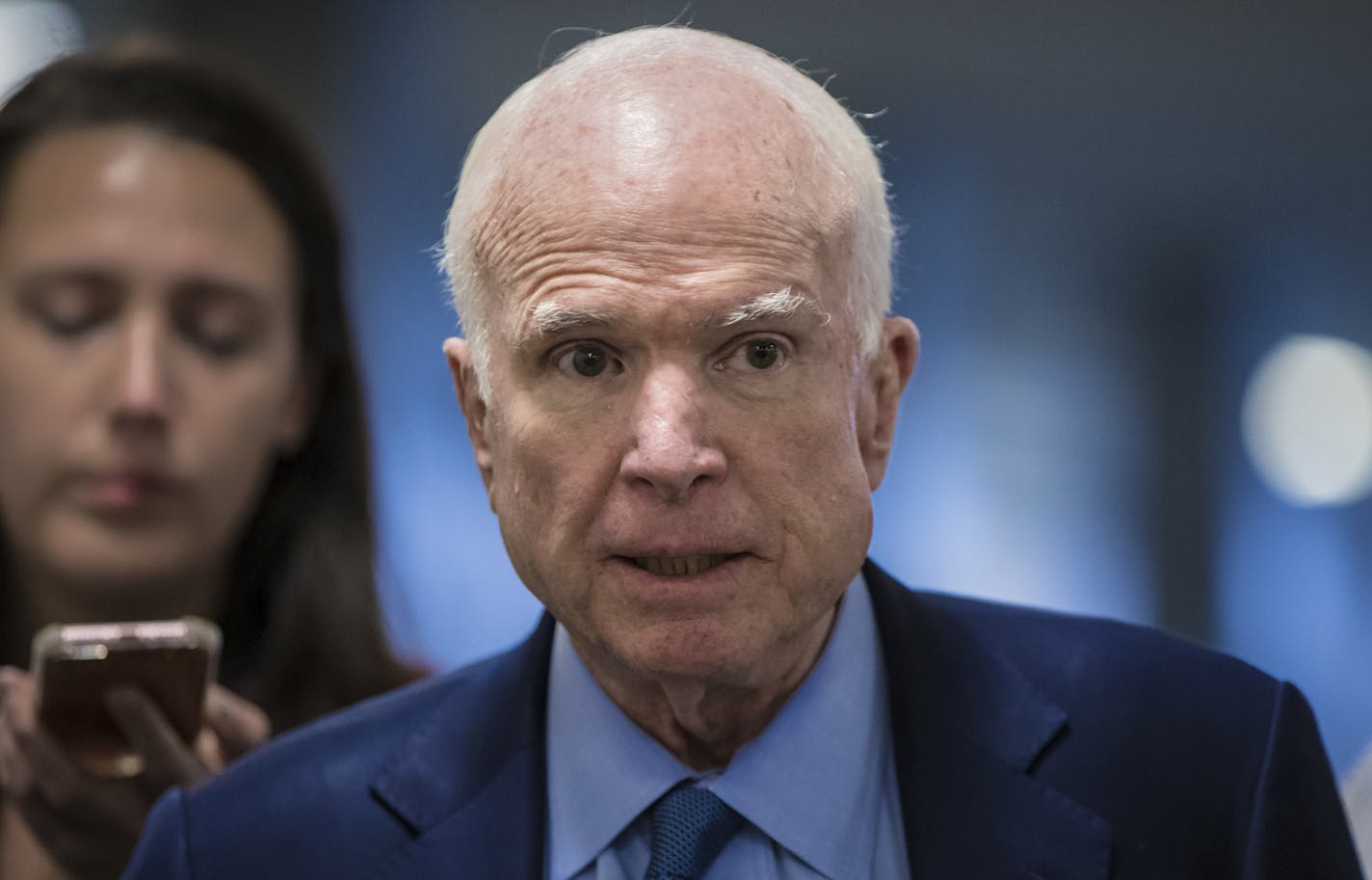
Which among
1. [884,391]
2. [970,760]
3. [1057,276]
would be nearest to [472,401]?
[884,391]

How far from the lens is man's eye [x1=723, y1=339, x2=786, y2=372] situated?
60.5 inches

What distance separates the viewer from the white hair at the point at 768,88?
5.24 ft

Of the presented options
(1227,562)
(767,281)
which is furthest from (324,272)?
(1227,562)

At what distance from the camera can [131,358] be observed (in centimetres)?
235

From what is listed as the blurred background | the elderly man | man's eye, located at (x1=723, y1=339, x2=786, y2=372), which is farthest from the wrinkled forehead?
the blurred background

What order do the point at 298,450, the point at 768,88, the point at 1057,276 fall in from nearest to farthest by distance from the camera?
the point at 768,88
the point at 298,450
the point at 1057,276

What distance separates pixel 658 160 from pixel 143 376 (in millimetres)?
1160

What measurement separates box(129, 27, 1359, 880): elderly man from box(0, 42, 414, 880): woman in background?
25.9 inches

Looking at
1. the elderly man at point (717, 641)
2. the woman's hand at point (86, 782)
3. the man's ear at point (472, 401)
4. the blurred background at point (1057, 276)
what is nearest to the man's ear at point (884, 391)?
the elderly man at point (717, 641)

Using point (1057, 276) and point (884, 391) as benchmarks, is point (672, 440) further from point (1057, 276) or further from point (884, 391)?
point (1057, 276)

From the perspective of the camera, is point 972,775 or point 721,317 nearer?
point 721,317

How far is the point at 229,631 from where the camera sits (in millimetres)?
2668

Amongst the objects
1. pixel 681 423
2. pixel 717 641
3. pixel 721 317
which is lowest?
pixel 717 641

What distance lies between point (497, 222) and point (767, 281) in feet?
0.98
